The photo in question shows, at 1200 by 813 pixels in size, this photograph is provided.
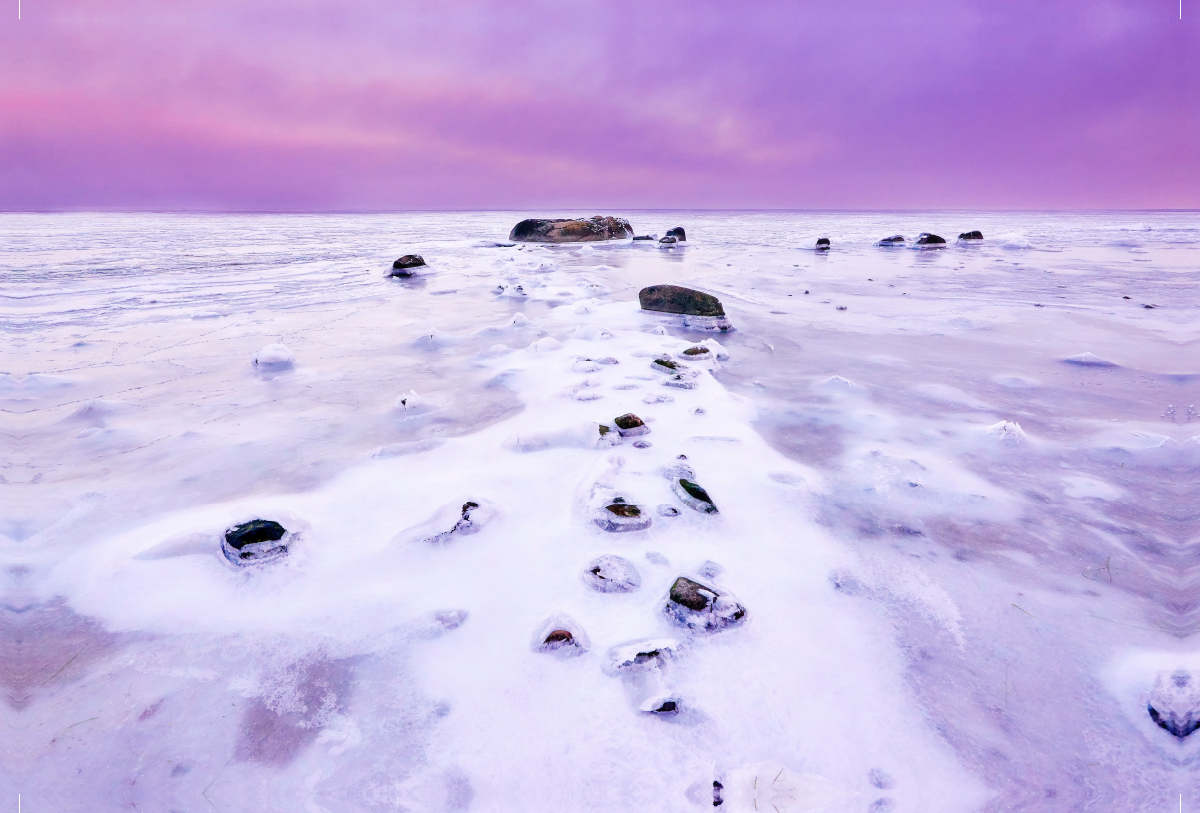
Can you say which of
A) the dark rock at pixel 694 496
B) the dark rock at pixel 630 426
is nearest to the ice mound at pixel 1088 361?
the dark rock at pixel 630 426

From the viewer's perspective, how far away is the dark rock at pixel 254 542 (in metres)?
2.14

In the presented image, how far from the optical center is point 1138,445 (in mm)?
3131

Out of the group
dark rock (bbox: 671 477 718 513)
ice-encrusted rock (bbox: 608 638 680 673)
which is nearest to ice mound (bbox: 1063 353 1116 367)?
dark rock (bbox: 671 477 718 513)

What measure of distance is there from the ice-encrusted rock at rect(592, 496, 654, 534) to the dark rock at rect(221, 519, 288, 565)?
1.28 meters

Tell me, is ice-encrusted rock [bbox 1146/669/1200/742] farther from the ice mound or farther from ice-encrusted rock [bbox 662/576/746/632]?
the ice mound

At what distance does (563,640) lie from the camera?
1.72m

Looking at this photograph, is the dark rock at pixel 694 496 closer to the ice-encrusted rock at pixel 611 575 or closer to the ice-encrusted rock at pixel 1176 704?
the ice-encrusted rock at pixel 611 575

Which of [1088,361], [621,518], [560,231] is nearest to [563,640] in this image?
[621,518]

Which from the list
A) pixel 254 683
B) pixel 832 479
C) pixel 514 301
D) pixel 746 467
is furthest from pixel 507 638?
pixel 514 301

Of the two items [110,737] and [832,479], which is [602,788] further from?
[832,479]

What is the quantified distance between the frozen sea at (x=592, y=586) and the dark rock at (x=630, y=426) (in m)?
0.08

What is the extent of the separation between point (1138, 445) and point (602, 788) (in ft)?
12.0

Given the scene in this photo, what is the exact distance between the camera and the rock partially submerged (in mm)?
6246

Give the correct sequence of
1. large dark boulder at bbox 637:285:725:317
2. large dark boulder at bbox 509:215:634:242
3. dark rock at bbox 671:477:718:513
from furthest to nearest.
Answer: large dark boulder at bbox 509:215:634:242
large dark boulder at bbox 637:285:725:317
dark rock at bbox 671:477:718:513
